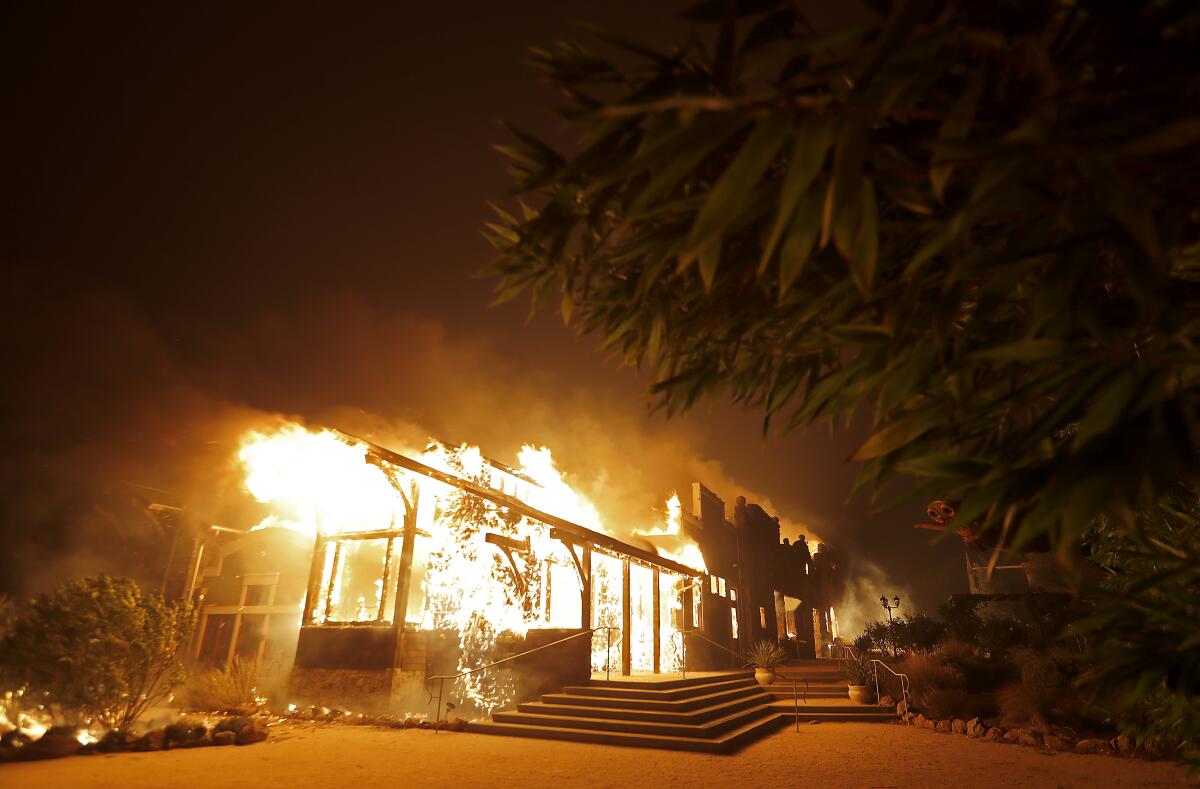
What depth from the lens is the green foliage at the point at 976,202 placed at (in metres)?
1.44

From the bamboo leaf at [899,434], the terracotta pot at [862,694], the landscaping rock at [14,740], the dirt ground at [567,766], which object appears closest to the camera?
the bamboo leaf at [899,434]

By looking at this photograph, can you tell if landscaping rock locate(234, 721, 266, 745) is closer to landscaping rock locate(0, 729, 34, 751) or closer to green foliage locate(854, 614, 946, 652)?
landscaping rock locate(0, 729, 34, 751)

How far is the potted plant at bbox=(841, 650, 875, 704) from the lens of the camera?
14.4 m

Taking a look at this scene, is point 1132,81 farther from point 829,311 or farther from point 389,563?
point 389,563

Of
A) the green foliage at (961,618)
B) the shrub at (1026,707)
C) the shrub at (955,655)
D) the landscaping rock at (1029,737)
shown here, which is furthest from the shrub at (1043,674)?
the green foliage at (961,618)

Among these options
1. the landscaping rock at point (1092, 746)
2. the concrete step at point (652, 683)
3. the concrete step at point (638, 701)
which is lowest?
the landscaping rock at point (1092, 746)

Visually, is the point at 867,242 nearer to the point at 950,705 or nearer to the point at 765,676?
the point at 950,705

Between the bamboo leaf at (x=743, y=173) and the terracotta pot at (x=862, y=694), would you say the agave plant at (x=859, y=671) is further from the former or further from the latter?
the bamboo leaf at (x=743, y=173)

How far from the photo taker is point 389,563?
543 inches

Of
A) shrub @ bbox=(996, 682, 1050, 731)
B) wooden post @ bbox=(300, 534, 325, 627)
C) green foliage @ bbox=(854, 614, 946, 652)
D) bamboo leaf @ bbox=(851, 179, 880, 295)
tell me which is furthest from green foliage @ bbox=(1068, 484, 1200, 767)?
green foliage @ bbox=(854, 614, 946, 652)

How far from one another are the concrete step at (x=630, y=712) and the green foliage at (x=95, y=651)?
6.70m

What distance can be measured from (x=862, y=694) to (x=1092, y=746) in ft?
16.4

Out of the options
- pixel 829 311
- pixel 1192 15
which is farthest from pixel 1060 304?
pixel 829 311

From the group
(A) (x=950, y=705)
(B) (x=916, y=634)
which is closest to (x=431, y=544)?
(A) (x=950, y=705)
